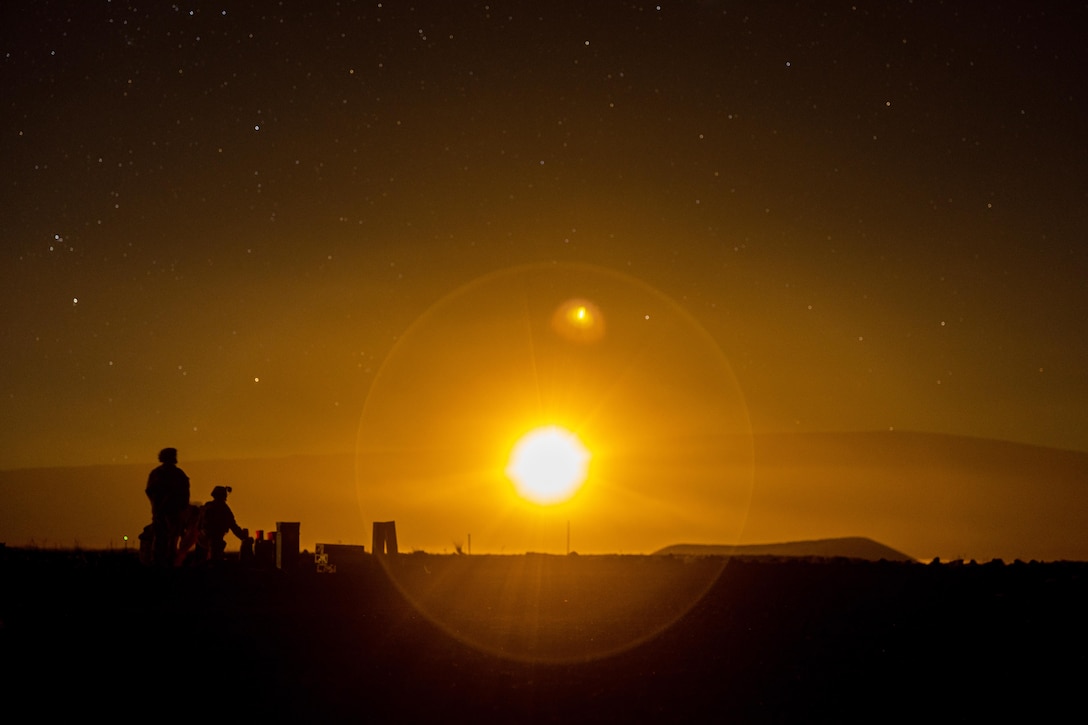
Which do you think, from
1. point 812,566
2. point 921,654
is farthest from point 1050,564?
point 921,654

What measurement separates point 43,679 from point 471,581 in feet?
53.0

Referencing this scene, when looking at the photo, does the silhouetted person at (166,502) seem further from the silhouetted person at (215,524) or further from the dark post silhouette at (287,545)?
the dark post silhouette at (287,545)

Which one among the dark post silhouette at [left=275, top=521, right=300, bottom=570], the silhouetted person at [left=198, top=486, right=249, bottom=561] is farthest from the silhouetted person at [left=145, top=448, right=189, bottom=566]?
the dark post silhouette at [left=275, top=521, right=300, bottom=570]

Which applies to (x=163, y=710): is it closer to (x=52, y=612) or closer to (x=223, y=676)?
(x=223, y=676)

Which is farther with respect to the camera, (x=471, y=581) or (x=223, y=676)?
(x=471, y=581)

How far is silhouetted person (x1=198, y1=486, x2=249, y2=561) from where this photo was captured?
22969 millimetres

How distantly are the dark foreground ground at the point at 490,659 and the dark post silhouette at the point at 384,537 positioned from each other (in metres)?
7.03

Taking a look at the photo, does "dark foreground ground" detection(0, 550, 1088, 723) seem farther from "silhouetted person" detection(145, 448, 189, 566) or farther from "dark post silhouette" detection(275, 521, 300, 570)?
"dark post silhouette" detection(275, 521, 300, 570)

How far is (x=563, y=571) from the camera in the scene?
31.9 m

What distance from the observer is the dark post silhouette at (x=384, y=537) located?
28.7m

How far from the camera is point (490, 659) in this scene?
46.0ft

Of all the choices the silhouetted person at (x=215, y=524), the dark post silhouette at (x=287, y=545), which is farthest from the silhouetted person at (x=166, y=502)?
the dark post silhouette at (x=287, y=545)

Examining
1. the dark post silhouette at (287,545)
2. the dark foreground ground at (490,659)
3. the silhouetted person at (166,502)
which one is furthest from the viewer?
the dark post silhouette at (287,545)

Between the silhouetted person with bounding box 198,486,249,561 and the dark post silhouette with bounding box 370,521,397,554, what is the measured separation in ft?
19.4
